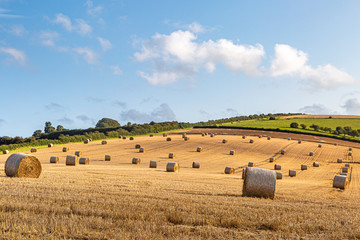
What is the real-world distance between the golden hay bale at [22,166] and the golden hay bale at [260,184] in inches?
456

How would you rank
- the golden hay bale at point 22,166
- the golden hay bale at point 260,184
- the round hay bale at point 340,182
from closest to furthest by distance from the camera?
1. the golden hay bale at point 260,184
2. the golden hay bale at point 22,166
3. the round hay bale at point 340,182

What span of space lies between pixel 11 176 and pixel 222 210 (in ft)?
44.2

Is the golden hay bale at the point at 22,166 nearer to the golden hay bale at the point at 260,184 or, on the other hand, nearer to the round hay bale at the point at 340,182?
the golden hay bale at the point at 260,184

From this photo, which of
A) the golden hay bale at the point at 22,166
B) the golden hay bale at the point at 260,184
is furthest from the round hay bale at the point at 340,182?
the golden hay bale at the point at 22,166

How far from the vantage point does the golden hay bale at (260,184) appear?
14.7m

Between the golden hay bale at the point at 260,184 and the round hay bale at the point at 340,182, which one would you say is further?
the round hay bale at the point at 340,182

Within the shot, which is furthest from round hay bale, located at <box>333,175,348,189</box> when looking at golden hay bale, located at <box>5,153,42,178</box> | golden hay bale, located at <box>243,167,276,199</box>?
golden hay bale, located at <box>5,153,42,178</box>

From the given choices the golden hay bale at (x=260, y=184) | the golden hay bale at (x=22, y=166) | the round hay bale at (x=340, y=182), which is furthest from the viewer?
the round hay bale at (x=340, y=182)

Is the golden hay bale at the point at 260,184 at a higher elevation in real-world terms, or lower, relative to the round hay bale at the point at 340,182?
higher

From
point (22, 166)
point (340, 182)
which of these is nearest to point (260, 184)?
point (340, 182)

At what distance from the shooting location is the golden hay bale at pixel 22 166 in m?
17.8

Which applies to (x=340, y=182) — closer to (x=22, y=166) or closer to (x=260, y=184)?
(x=260, y=184)

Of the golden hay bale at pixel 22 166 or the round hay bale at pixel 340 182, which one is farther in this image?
the round hay bale at pixel 340 182

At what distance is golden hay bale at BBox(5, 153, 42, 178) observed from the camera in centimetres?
1781
